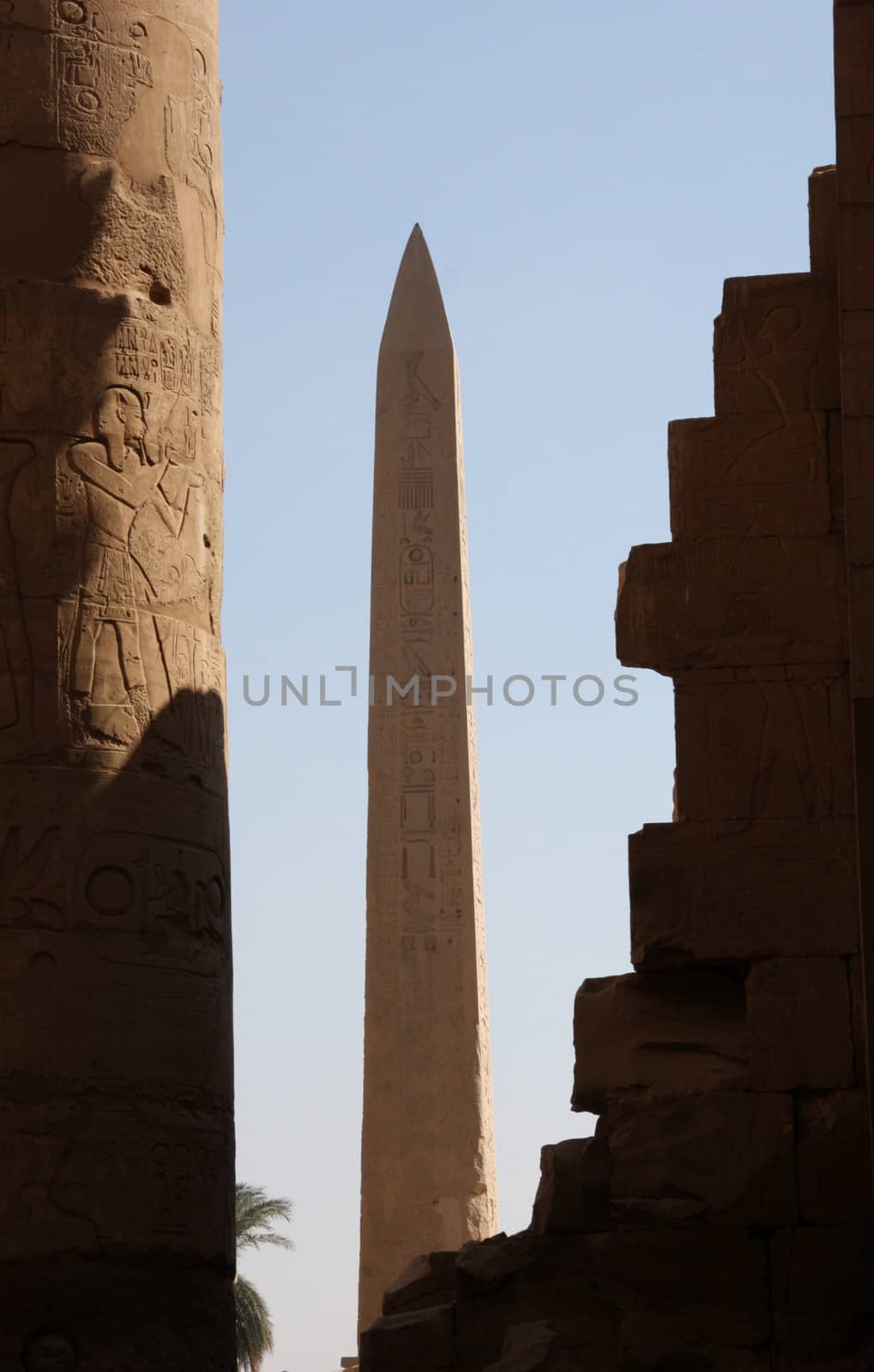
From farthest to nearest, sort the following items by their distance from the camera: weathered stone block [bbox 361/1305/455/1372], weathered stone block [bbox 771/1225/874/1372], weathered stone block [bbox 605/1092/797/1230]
Answer: 1. weathered stone block [bbox 361/1305/455/1372]
2. weathered stone block [bbox 605/1092/797/1230]
3. weathered stone block [bbox 771/1225/874/1372]

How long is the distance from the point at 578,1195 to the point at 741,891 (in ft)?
4.00

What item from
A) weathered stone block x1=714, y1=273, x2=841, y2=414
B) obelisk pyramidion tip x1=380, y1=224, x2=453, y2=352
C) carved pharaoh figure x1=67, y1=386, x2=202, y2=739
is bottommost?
carved pharaoh figure x1=67, y1=386, x2=202, y2=739

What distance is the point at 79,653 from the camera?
8.51 metres

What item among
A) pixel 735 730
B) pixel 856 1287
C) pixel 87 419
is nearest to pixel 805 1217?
pixel 856 1287

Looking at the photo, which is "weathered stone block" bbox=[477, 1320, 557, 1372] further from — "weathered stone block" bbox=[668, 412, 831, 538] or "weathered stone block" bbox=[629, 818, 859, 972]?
"weathered stone block" bbox=[668, 412, 831, 538]

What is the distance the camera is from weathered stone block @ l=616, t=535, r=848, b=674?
9539 millimetres

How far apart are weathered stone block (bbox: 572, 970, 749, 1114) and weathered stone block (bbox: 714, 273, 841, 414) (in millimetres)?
2169

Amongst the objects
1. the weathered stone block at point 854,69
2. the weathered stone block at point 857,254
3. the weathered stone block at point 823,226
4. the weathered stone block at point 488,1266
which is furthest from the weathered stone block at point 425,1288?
the weathered stone block at point 854,69

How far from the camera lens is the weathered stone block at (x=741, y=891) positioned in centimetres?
923

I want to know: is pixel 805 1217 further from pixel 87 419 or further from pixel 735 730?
pixel 87 419

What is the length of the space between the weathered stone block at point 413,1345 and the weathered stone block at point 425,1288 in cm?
33

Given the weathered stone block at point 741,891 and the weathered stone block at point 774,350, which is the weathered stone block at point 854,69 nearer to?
the weathered stone block at point 774,350

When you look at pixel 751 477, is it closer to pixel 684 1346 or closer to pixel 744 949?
pixel 744 949

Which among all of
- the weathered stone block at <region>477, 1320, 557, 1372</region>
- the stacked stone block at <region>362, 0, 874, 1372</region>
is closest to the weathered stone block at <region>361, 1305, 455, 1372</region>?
the stacked stone block at <region>362, 0, 874, 1372</region>
